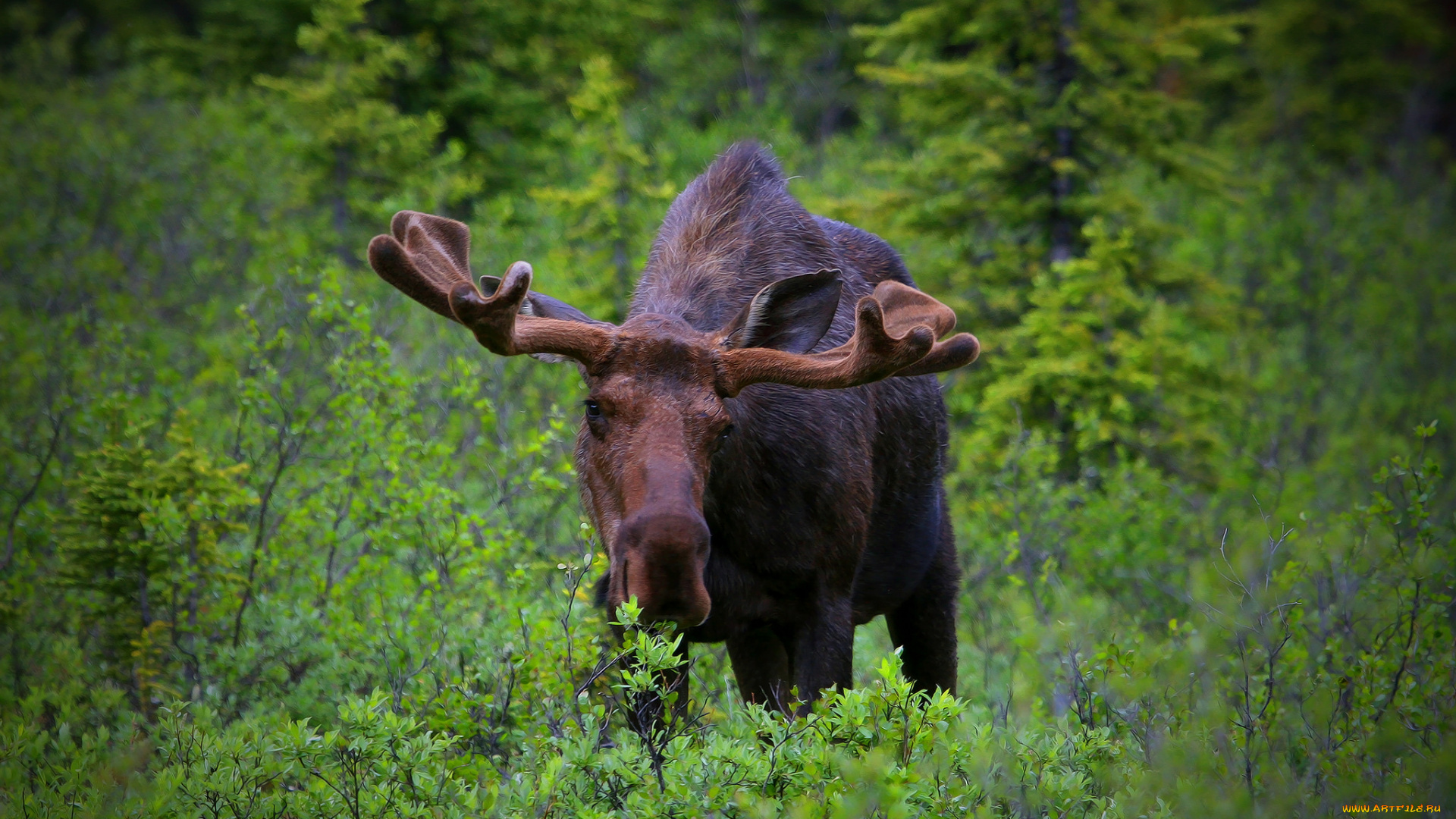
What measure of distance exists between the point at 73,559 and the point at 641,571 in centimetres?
377

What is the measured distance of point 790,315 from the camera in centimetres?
447

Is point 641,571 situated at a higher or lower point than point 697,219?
lower

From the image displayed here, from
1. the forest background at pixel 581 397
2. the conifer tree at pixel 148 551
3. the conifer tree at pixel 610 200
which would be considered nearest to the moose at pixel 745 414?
the forest background at pixel 581 397

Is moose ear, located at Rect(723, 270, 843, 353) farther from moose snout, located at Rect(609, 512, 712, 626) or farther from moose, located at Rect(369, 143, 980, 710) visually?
moose snout, located at Rect(609, 512, 712, 626)

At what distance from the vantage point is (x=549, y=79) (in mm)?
17672

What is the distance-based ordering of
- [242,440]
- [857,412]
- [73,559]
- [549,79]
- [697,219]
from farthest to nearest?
[549,79] → [242,440] → [73,559] → [697,219] → [857,412]

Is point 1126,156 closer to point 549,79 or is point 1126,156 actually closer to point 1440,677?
point 1440,677

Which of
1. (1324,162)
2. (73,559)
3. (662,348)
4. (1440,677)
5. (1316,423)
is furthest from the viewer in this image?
(1324,162)

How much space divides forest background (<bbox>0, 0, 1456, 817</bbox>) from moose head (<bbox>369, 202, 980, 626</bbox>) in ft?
1.00

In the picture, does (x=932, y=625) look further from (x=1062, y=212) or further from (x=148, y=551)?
(x=1062, y=212)

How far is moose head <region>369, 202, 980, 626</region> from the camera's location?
12.1 feet

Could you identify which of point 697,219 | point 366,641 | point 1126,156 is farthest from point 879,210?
point 366,641

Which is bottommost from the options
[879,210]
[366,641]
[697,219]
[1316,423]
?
[1316,423]

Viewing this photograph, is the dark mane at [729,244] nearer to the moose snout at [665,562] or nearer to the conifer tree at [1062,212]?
the moose snout at [665,562]
